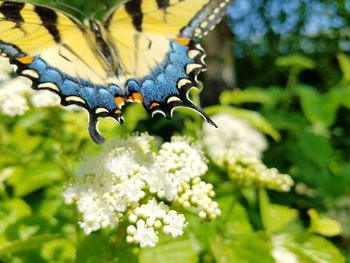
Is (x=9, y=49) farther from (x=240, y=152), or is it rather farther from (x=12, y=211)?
(x=240, y=152)

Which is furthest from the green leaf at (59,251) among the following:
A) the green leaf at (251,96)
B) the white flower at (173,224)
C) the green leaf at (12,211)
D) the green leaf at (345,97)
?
the green leaf at (345,97)

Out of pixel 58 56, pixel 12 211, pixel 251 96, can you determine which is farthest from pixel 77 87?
pixel 251 96

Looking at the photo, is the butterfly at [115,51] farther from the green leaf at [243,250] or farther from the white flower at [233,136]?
the white flower at [233,136]

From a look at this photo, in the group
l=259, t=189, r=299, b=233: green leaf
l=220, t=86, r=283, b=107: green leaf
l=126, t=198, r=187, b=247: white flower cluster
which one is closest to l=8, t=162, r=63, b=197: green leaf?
l=126, t=198, r=187, b=247: white flower cluster

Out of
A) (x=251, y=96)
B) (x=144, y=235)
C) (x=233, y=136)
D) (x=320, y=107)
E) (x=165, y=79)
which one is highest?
(x=165, y=79)

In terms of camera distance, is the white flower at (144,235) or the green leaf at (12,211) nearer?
the white flower at (144,235)

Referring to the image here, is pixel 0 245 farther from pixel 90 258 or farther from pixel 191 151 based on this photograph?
pixel 191 151
